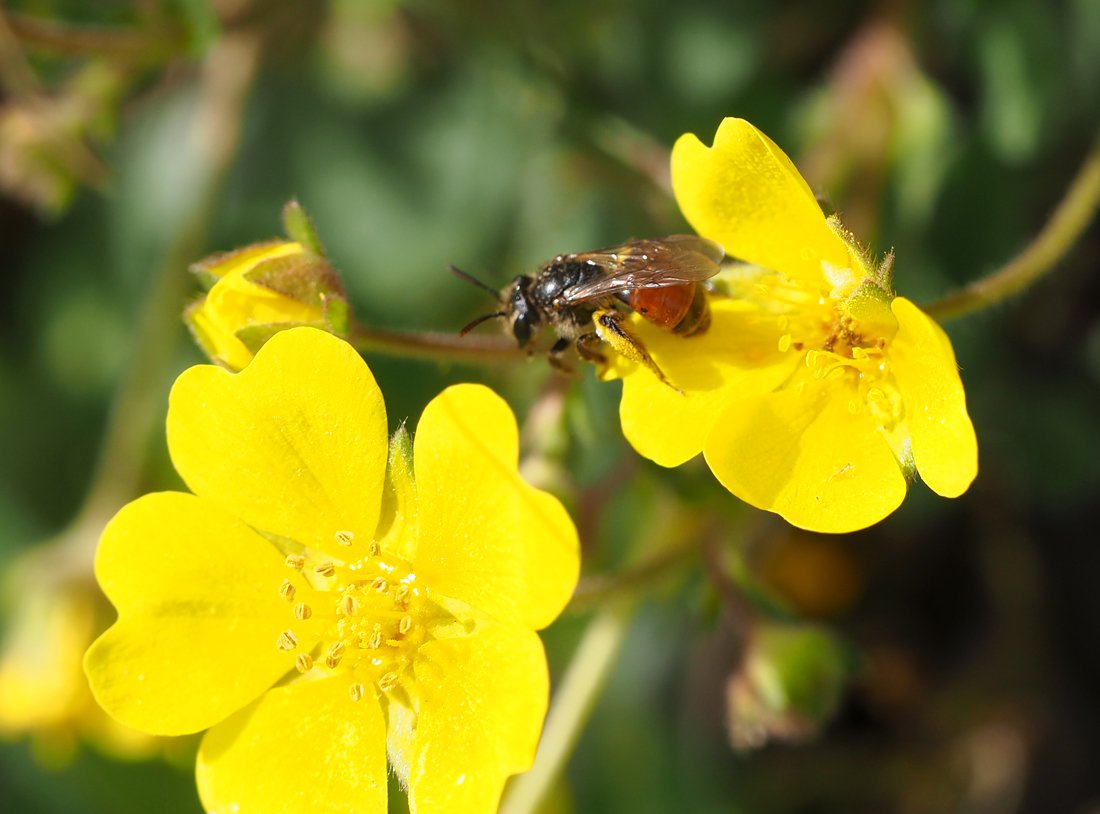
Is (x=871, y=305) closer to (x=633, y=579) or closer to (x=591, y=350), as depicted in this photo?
(x=591, y=350)

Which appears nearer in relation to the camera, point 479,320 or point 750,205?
point 750,205

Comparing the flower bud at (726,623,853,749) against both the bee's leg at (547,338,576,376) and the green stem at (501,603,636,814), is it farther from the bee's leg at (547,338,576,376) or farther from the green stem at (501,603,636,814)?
the bee's leg at (547,338,576,376)

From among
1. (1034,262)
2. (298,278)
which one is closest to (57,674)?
(298,278)

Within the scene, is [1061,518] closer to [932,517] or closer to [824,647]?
[932,517]

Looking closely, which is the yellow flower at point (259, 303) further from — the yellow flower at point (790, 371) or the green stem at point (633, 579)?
the green stem at point (633, 579)

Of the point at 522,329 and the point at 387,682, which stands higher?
the point at 522,329

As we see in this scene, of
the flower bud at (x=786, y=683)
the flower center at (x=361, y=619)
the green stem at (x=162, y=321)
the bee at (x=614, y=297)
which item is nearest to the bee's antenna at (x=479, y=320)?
the bee at (x=614, y=297)

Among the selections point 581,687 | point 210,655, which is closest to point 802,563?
point 581,687
